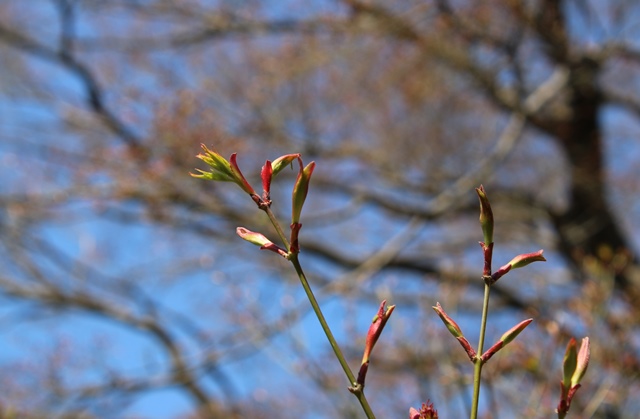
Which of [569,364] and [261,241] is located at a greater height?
[261,241]

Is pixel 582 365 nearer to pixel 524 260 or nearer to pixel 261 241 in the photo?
pixel 524 260

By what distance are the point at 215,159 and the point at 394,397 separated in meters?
3.48

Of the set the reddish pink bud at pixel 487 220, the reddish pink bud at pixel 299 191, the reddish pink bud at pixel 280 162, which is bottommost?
the reddish pink bud at pixel 487 220

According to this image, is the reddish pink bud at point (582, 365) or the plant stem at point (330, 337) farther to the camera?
the reddish pink bud at point (582, 365)

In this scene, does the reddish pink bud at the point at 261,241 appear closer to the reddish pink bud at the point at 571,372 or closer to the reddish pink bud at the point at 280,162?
the reddish pink bud at the point at 280,162

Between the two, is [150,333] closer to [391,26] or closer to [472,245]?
[472,245]

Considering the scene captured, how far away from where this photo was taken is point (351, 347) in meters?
3.66

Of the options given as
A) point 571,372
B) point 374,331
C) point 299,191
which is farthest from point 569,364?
point 299,191

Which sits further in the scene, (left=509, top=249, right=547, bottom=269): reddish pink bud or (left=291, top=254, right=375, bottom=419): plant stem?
(left=509, top=249, right=547, bottom=269): reddish pink bud

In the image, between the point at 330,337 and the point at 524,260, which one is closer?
the point at 330,337

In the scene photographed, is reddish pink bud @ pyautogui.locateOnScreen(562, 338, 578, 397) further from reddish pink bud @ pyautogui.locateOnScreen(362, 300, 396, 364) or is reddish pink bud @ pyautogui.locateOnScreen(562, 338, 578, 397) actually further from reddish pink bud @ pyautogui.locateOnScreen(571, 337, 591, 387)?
reddish pink bud @ pyautogui.locateOnScreen(362, 300, 396, 364)

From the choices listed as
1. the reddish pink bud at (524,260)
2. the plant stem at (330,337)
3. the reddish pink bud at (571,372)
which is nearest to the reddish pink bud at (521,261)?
the reddish pink bud at (524,260)

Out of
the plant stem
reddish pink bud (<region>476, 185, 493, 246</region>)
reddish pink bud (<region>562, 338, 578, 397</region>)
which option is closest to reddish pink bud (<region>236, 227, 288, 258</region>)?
the plant stem

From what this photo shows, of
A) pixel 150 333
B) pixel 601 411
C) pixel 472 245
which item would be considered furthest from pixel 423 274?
pixel 601 411
